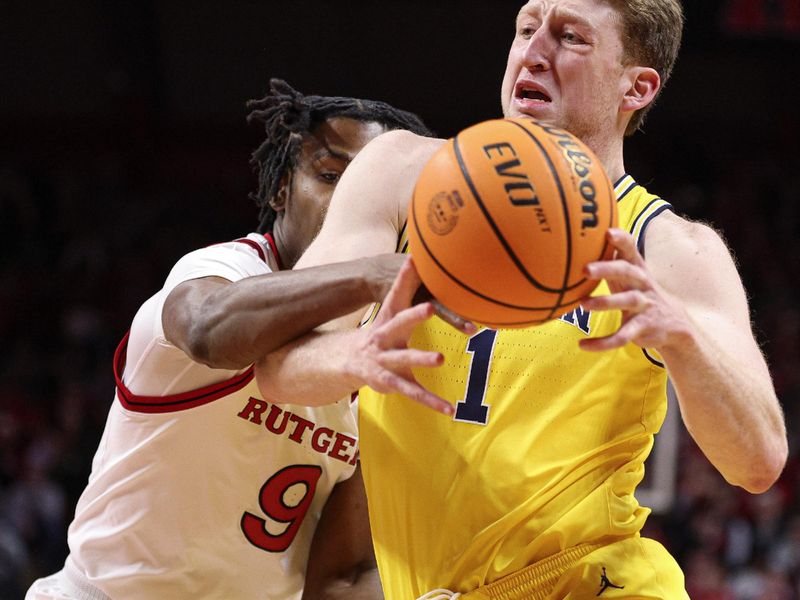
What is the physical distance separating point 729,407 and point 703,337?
18 cm

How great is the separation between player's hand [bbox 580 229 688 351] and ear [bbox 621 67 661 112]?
1.01 m

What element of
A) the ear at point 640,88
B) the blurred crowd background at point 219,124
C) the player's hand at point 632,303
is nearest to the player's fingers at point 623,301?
the player's hand at point 632,303

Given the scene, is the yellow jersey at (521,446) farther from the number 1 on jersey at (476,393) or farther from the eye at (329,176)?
the eye at (329,176)

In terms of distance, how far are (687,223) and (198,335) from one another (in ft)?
4.06

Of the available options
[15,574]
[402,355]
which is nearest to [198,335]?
[402,355]

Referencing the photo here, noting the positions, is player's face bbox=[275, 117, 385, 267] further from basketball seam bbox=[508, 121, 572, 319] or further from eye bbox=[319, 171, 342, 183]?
basketball seam bbox=[508, 121, 572, 319]

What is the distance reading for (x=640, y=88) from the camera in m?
3.17

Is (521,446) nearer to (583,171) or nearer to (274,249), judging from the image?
(583,171)

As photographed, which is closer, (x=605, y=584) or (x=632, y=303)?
(x=632, y=303)

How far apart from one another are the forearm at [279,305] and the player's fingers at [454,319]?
0.18 m

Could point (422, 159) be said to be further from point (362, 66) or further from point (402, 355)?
point (362, 66)

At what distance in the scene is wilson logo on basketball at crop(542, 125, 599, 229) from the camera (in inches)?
86.9

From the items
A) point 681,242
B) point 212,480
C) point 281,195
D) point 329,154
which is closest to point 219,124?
point 281,195

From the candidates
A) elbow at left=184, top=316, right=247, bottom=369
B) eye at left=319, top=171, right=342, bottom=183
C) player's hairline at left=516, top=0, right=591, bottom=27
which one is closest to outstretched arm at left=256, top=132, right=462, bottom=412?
elbow at left=184, top=316, right=247, bottom=369
